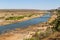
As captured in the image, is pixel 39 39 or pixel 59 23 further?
pixel 59 23

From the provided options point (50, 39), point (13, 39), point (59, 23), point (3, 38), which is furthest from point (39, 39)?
point (3, 38)

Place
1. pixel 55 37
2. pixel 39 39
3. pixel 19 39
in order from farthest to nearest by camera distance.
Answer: pixel 19 39 → pixel 39 39 → pixel 55 37

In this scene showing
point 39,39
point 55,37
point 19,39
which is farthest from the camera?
point 19,39

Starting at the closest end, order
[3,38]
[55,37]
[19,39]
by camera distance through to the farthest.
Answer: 1. [55,37]
2. [19,39]
3. [3,38]

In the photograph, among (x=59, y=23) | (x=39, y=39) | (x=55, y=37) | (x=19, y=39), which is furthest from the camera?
(x=19, y=39)

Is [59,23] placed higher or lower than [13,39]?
higher

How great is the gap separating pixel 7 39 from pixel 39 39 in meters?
10.1

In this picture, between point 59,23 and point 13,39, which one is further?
point 13,39

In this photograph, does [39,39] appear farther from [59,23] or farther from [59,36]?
[59,23]

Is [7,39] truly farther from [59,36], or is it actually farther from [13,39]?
[59,36]

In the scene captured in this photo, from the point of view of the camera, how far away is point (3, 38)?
3119cm

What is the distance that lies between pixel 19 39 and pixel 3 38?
3423 mm

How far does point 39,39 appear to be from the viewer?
21.3 metres

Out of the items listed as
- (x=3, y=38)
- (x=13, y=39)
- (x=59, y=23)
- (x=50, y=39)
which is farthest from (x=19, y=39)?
(x=50, y=39)
